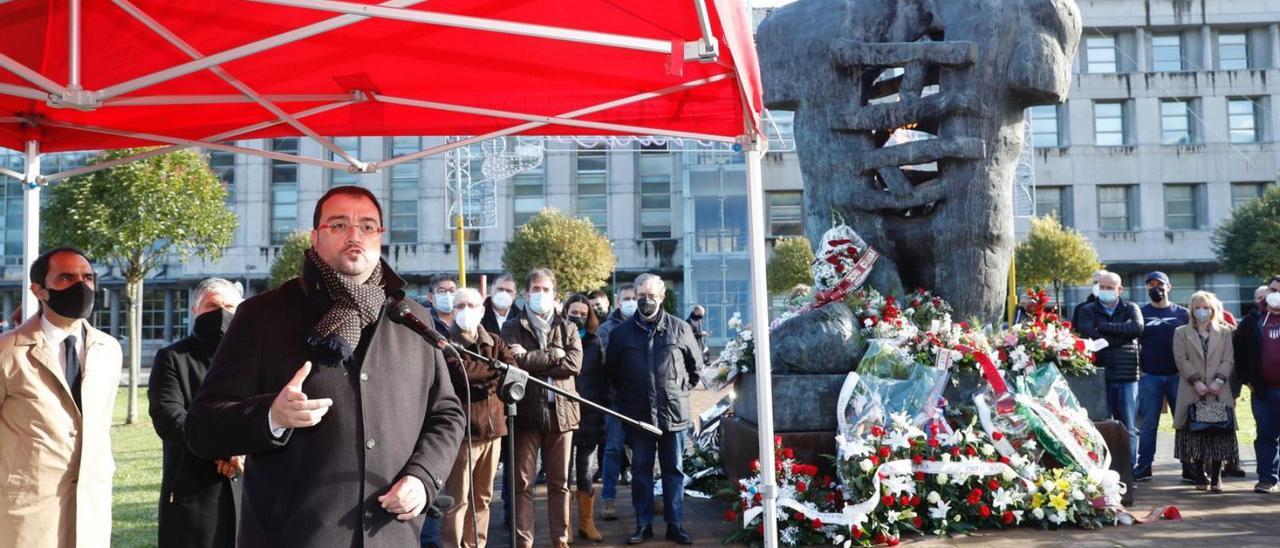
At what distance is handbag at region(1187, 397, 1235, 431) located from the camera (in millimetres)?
8812

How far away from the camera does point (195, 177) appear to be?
18047 mm

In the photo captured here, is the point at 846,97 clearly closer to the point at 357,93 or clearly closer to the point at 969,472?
the point at 969,472

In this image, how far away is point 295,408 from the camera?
2514mm

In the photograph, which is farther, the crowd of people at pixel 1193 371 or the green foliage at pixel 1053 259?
the green foliage at pixel 1053 259

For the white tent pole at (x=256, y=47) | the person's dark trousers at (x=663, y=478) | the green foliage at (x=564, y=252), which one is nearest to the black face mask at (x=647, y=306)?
the person's dark trousers at (x=663, y=478)

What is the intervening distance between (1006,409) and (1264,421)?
3034 millimetres

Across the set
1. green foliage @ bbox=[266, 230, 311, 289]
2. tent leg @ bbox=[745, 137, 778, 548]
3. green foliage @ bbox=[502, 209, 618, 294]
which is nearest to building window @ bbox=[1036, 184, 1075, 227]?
green foliage @ bbox=[502, 209, 618, 294]

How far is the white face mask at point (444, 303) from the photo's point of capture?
7.45 metres

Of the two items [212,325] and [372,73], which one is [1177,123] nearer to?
[372,73]

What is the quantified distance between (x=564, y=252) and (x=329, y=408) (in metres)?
29.8

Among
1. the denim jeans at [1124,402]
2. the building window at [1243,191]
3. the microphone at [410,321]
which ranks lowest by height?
the denim jeans at [1124,402]

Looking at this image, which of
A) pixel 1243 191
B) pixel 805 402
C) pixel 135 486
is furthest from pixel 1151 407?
pixel 1243 191

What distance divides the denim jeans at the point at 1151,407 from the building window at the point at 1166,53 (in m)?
36.6

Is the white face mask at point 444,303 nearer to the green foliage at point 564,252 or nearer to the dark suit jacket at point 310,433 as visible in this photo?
the dark suit jacket at point 310,433
